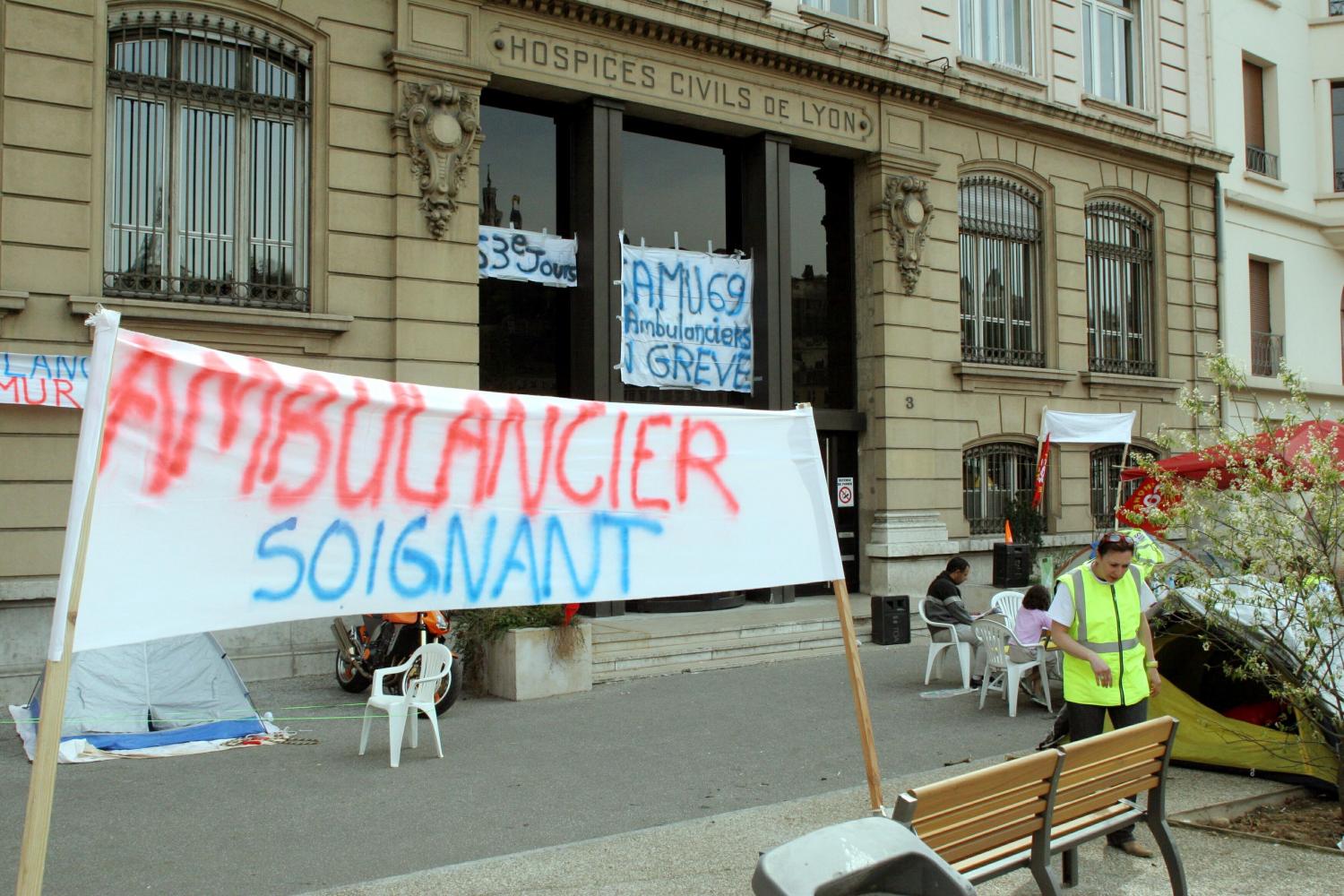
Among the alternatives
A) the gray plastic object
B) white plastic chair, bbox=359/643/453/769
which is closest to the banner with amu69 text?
the gray plastic object

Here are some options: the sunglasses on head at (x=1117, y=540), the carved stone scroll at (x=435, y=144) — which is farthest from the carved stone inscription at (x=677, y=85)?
the sunglasses on head at (x=1117, y=540)

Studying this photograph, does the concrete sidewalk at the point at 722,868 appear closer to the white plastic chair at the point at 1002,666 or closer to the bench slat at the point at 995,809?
the bench slat at the point at 995,809

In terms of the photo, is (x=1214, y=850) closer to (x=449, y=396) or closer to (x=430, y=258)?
(x=449, y=396)

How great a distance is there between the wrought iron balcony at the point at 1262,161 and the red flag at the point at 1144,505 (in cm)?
1150

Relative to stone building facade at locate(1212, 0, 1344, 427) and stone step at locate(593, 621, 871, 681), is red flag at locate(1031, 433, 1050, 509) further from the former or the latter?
stone step at locate(593, 621, 871, 681)

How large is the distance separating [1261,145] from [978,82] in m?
9.56

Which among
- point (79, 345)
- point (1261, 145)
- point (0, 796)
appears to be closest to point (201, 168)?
point (79, 345)

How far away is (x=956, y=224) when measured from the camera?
18859 millimetres

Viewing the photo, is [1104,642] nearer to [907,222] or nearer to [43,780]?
[43,780]

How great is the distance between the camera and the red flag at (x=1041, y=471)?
762 inches

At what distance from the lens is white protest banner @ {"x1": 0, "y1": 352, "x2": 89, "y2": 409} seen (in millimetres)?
11031

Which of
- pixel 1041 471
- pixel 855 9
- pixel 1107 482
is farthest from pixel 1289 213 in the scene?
pixel 855 9

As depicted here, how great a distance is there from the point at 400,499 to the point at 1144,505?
19.8 ft

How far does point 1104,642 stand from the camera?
249 inches
